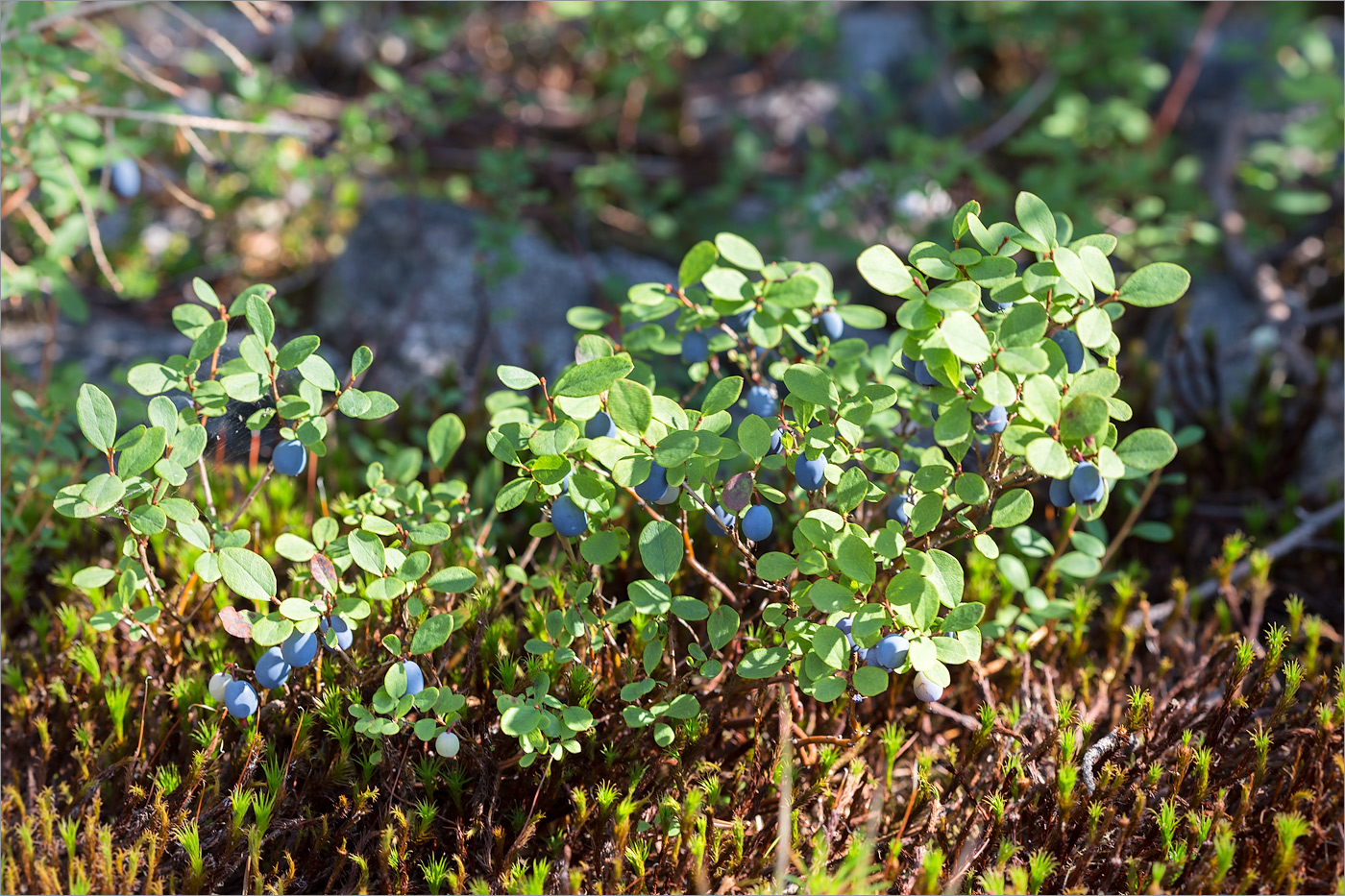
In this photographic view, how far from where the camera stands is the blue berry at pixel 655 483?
1.59 metres

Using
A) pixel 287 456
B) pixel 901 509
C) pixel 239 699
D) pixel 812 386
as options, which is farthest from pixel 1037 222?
pixel 239 699

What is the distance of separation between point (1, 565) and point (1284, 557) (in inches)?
129

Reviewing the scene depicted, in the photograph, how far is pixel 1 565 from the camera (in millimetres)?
2309

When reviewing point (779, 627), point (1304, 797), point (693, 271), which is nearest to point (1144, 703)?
point (1304, 797)

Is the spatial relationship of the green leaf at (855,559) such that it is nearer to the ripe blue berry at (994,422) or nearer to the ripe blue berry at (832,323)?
the ripe blue berry at (994,422)

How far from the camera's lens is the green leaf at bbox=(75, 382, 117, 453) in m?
1.57

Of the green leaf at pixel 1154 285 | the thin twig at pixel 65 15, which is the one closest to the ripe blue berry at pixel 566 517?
the green leaf at pixel 1154 285

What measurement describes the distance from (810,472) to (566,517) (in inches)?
16.0

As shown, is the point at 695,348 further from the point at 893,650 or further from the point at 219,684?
the point at 219,684

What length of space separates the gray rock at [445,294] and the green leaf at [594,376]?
1.79m

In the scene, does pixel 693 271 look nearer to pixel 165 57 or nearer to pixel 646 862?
pixel 646 862

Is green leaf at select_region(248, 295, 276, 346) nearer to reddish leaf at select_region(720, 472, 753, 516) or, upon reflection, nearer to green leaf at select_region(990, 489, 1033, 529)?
reddish leaf at select_region(720, 472, 753, 516)

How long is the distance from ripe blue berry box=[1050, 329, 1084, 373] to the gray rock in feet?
6.45

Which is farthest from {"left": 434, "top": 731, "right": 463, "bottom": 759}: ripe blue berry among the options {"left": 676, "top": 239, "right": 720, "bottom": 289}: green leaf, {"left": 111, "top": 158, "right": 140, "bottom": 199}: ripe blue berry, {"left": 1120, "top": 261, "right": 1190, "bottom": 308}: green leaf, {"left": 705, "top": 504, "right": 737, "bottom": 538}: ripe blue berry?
{"left": 111, "top": 158, "right": 140, "bottom": 199}: ripe blue berry
